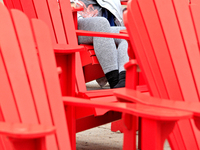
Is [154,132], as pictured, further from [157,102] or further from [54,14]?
[54,14]

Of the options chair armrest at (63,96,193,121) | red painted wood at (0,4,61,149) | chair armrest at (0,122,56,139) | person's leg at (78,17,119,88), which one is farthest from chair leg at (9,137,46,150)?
person's leg at (78,17,119,88)

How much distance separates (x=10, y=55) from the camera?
154cm

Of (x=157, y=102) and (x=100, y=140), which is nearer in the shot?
(x=157, y=102)

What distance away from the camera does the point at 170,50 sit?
73.6 inches

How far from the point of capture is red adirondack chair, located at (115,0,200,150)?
167 cm

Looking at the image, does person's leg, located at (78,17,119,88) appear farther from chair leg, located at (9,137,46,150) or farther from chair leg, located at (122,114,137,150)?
chair leg, located at (9,137,46,150)

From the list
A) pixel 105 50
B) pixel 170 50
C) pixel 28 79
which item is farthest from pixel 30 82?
pixel 105 50

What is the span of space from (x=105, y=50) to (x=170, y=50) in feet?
3.71

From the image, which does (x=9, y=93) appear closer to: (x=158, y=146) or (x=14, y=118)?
(x=14, y=118)

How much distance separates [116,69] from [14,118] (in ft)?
5.03

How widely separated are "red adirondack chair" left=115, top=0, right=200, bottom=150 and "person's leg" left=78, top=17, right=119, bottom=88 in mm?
988

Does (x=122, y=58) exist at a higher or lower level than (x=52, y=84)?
lower

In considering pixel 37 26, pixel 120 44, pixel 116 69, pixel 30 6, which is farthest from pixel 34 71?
pixel 120 44

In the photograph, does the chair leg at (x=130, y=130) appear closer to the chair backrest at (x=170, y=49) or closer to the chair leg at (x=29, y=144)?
the chair backrest at (x=170, y=49)
